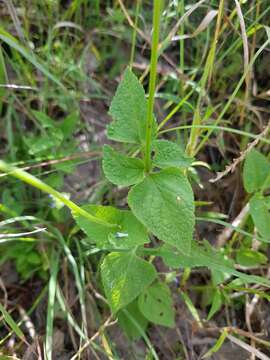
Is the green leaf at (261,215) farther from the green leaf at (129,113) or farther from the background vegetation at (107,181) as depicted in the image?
the green leaf at (129,113)

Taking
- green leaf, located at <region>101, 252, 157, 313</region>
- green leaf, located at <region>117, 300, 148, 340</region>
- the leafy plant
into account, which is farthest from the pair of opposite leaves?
green leaf, located at <region>117, 300, 148, 340</region>

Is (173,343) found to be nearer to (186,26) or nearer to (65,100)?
(65,100)

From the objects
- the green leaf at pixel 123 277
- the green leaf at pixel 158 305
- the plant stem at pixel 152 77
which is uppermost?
the plant stem at pixel 152 77

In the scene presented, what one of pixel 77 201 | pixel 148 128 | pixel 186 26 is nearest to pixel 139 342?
pixel 77 201

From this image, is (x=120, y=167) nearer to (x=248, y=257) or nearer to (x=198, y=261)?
(x=198, y=261)

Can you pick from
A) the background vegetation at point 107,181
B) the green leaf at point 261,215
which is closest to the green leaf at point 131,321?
the background vegetation at point 107,181

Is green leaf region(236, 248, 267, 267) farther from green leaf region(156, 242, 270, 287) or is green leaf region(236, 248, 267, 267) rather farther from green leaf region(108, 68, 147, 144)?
green leaf region(108, 68, 147, 144)
